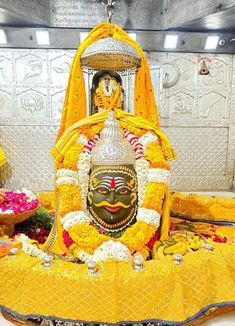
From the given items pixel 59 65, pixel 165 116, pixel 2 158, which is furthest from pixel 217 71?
pixel 2 158

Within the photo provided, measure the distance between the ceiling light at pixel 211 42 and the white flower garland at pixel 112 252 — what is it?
4.82m

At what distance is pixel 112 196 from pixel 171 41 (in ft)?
14.1

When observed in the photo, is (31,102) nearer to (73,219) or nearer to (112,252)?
(73,219)

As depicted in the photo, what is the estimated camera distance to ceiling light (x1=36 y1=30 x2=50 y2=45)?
17.6 ft

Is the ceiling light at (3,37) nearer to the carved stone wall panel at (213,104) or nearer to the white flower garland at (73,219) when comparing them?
the carved stone wall panel at (213,104)

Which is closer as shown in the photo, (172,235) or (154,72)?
(172,235)

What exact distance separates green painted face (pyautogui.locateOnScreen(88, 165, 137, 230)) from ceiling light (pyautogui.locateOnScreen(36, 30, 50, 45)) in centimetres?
392

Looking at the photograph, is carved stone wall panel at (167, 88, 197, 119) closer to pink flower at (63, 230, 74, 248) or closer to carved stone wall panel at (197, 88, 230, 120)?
carved stone wall panel at (197, 88, 230, 120)

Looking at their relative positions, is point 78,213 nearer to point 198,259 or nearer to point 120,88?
point 198,259

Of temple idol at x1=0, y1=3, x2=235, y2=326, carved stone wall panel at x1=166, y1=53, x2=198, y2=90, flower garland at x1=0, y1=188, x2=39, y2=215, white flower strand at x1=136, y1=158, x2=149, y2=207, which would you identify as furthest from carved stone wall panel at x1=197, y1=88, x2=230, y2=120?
flower garland at x1=0, y1=188, x2=39, y2=215

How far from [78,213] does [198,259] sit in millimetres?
964

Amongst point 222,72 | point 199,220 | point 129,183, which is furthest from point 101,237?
point 222,72

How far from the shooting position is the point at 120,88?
9.24 ft

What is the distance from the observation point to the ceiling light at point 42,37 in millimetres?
5369
